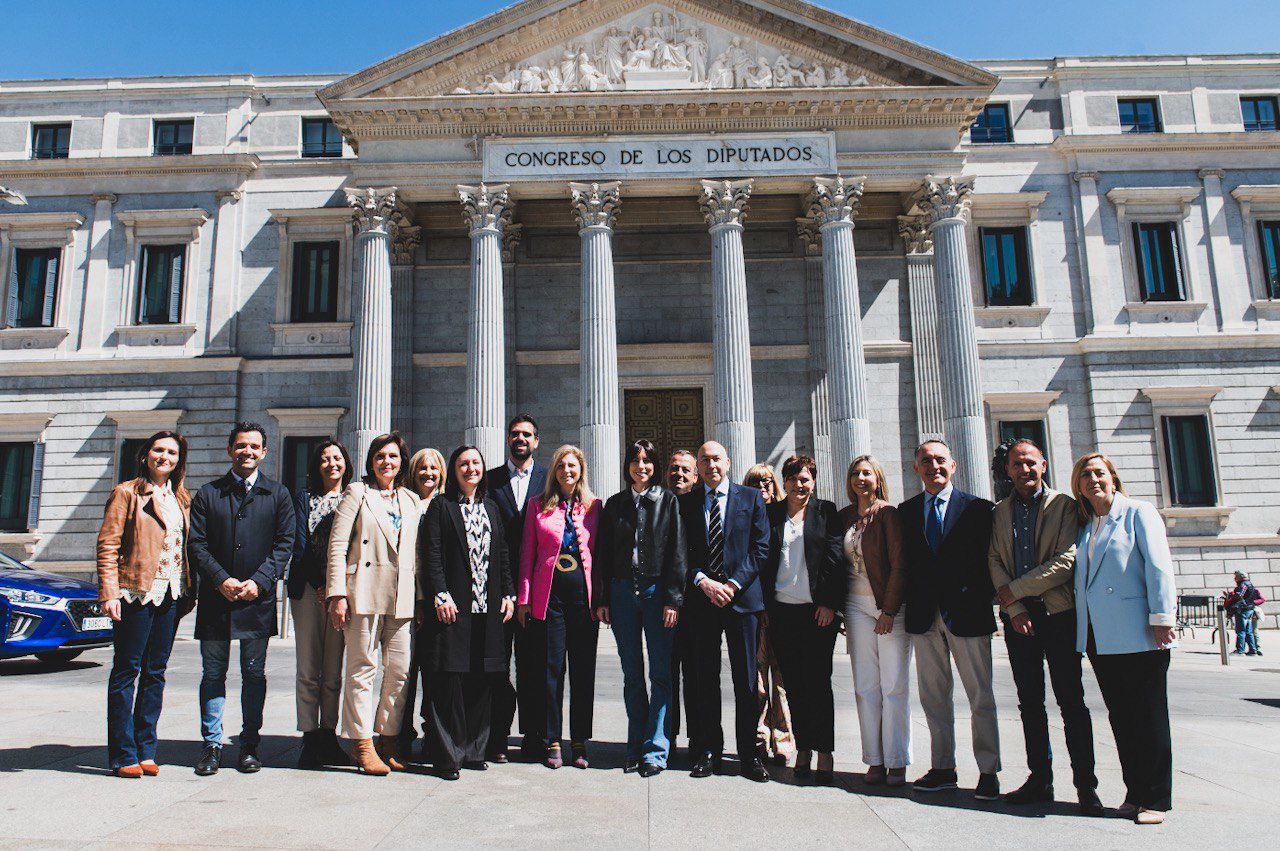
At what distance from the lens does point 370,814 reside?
5.27m

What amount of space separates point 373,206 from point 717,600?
1811 cm

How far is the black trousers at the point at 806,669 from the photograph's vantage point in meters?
6.35

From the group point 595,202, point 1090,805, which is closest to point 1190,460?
point 595,202

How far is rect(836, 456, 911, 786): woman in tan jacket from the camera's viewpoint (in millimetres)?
6238

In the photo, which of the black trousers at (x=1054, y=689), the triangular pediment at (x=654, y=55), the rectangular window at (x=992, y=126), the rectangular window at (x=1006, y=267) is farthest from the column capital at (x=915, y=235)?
the black trousers at (x=1054, y=689)

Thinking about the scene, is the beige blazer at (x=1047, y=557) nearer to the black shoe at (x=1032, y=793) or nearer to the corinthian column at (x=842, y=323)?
the black shoe at (x=1032, y=793)

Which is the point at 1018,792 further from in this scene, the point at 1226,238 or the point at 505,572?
the point at 1226,238

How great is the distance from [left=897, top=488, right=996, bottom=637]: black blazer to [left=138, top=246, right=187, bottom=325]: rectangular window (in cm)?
2399

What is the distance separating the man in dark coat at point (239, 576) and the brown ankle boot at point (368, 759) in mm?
695

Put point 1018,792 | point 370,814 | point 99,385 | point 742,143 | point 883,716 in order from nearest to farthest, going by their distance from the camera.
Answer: point 370,814, point 1018,792, point 883,716, point 742,143, point 99,385

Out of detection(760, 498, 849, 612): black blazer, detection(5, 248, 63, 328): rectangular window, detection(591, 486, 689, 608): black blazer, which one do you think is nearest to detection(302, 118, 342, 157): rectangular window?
detection(5, 248, 63, 328): rectangular window

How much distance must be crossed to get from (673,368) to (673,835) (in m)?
20.2

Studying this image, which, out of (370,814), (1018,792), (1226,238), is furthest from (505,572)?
(1226,238)

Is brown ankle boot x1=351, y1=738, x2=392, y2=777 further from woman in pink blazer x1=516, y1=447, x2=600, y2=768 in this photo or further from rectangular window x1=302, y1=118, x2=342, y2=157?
rectangular window x1=302, y1=118, x2=342, y2=157
